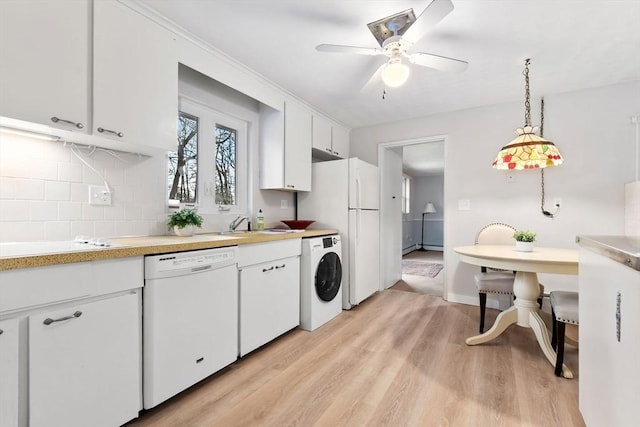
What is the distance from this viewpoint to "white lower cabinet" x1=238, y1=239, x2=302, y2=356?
1.97 m

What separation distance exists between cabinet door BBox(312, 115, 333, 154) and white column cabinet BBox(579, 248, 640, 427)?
2609 millimetres

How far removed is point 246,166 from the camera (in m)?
2.88

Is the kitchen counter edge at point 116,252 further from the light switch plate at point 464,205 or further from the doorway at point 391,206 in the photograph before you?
the light switch plate at point 464,205

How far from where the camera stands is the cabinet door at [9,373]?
975 mm

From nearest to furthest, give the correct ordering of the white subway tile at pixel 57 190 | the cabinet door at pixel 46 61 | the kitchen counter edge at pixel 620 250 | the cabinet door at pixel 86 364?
1. the kitchen counter edge at pixel 620 250
2. the cabinet door at pixel 86 364
3. the cabinet door at pixel 46 61
4. the white subway tile at pixel 57 190

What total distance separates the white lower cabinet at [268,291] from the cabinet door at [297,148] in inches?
30.6

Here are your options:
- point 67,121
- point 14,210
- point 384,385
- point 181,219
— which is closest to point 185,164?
point 181,219

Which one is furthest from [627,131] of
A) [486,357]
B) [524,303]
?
[486,357]

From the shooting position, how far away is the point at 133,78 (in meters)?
1.61

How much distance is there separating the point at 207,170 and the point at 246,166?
18.7 inches

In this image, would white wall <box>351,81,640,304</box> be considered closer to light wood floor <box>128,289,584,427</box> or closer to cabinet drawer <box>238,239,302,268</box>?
light wood floor <box>128,289,584,427</box>

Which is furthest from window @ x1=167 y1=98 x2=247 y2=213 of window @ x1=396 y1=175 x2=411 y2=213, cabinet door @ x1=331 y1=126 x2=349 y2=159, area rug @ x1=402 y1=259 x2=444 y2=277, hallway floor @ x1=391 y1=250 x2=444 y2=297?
window @ x1=396 y1=175 x2=411 y2=213

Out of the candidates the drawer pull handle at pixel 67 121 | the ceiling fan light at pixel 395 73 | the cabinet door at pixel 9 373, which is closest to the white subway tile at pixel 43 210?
the drawer pull handle at pixel 67 121

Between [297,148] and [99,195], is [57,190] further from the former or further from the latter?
[297,148]
